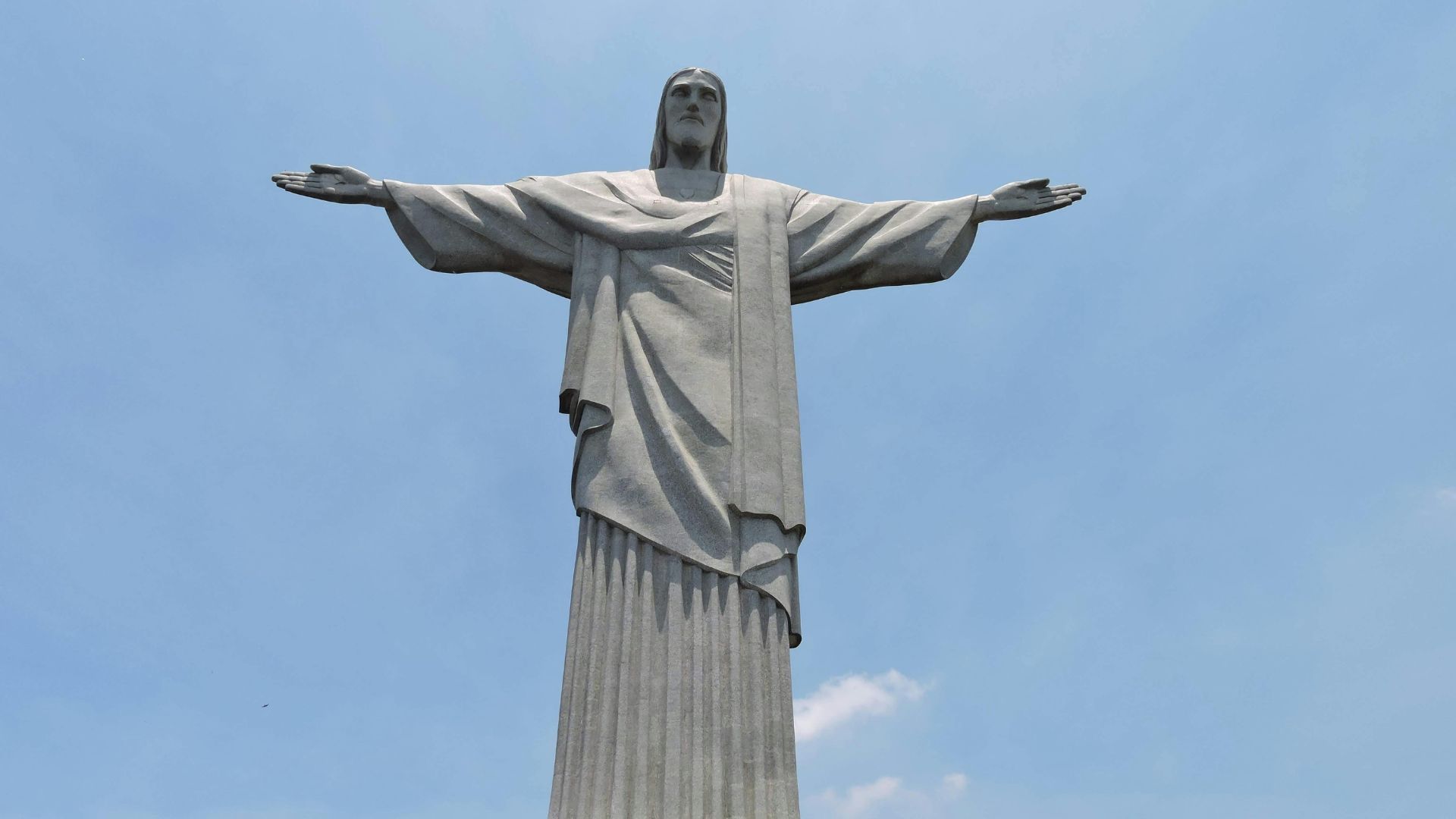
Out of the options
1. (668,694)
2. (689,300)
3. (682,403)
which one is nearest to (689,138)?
(689,300)

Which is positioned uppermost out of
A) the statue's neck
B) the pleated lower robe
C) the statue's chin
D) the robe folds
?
the statue's chin

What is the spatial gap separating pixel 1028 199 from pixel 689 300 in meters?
3.13

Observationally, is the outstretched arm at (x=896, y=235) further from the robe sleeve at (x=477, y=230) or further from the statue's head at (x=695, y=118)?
the robe sleeve at (x=477, y=230)

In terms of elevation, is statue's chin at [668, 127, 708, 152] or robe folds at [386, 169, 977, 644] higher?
statue's chin at [668, 127, 708, 152]

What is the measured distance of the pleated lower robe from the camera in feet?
31.3

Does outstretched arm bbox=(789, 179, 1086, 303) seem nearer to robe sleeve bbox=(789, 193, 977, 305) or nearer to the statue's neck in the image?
robe sleeve bbox=(789, 193, 977, 305)

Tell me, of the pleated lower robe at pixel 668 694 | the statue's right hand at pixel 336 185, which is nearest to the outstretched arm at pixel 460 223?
the statue's right hand at pixel 336 185

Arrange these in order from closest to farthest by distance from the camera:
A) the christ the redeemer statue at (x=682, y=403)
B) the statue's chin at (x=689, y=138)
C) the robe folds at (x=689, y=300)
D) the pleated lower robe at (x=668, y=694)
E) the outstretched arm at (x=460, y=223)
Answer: the pleated lower robe at (x=668, y=694) → the christ the redeemer statue at (x=682, y=403) → the robe folds at (x=689, y=300) → the outstretched arm at (x=460, y=223) → the statue's chin at (x=689, y=138)

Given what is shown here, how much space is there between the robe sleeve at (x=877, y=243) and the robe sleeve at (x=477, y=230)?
2018 millimetres

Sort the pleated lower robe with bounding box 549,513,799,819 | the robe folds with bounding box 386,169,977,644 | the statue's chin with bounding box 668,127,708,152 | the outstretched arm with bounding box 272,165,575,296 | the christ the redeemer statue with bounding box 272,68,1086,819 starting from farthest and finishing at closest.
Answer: the statue's chin with bounding box 668,127,708,152 → the outstretched arm with bounding box 272,165,575,296 → the robe folds with bounding box 386,169,977,644 → the christ the redeemer statue with bounding box 272,68,1086,819 → the pleated lower robe with bounding box 549,513,799,819

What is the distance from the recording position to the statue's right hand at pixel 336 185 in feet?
39.3

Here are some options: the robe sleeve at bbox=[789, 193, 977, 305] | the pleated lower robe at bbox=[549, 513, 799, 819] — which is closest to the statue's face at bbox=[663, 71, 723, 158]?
the robe sleeve at bbox=[789, 193, 977, 305]

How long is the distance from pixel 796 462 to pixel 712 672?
Answer: 6.20 ft

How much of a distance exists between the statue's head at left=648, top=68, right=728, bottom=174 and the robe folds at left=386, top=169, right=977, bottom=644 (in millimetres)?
318
